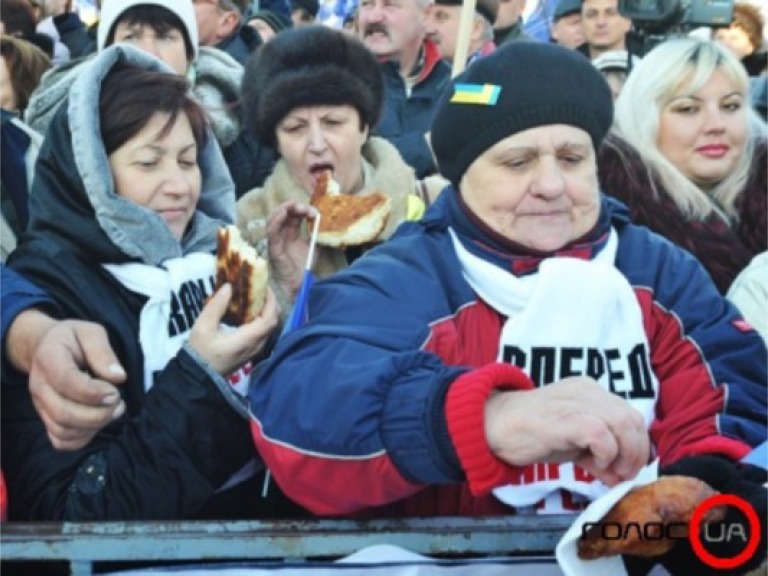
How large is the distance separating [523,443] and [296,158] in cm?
175

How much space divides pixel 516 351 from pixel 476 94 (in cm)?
45

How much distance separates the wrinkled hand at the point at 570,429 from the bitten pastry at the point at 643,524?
0.16 feet

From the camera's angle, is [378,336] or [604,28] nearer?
[378,336]

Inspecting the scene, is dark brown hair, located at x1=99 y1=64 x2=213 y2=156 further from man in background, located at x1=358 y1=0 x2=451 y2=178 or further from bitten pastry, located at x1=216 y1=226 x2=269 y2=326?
man in background, located at x1=358 y1=0 x2=451 y2=178

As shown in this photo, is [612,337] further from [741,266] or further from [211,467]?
[741,266]

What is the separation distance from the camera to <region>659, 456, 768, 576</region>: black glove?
187 cm

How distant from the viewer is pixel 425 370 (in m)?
1.91

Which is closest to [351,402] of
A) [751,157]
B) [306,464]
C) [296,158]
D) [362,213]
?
[306,464]

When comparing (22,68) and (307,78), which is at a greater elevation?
(307,78)

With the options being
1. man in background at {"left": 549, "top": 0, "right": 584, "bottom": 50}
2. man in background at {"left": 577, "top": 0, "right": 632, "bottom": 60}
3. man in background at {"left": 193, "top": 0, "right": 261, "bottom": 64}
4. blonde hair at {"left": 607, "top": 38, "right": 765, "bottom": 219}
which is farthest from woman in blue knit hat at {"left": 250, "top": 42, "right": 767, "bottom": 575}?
man in background at {"left": 549, "top": 0, "right": 584, "bottom": 50}

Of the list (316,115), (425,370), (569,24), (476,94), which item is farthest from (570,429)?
(569,24)

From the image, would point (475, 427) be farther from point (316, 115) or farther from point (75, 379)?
point (316, 115)

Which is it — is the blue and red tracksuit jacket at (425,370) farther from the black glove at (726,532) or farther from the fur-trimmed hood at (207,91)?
the fur-trimmed hood at (207,91)

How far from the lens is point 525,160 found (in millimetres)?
2299
